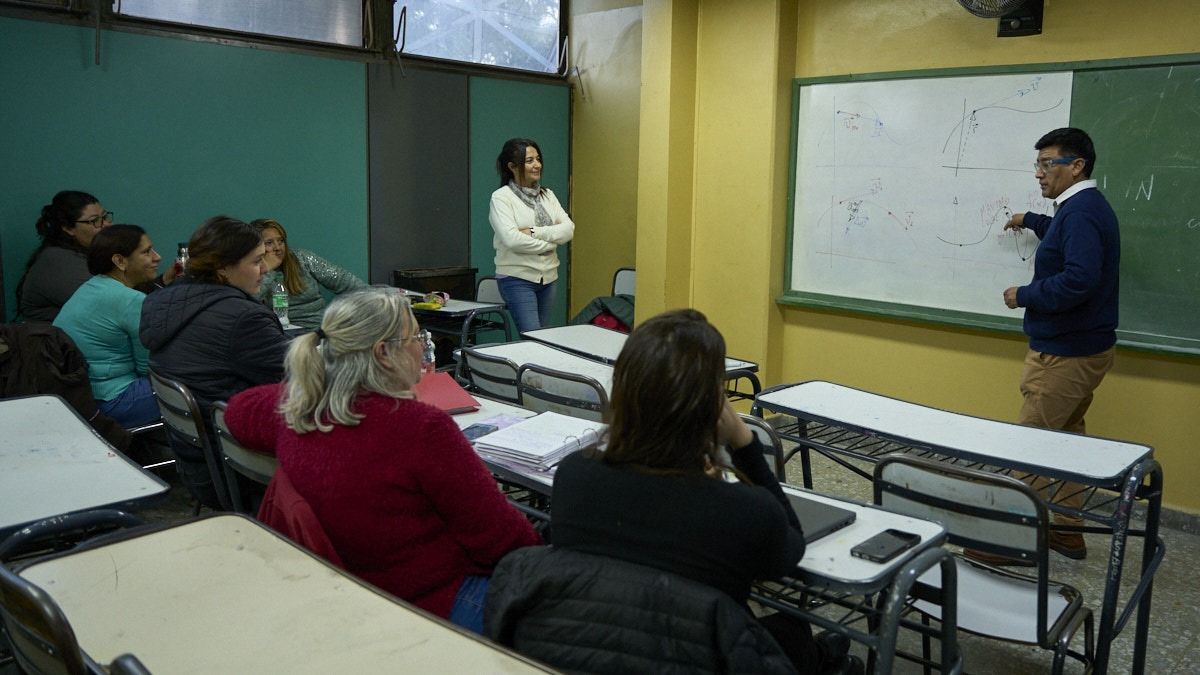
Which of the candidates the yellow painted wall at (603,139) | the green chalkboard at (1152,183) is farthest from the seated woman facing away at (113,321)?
the green chalkboard at (1152,183)

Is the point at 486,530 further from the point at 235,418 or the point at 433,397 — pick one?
the point at 433,397

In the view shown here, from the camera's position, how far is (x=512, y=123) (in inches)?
251

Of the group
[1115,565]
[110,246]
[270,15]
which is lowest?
[1115,565]

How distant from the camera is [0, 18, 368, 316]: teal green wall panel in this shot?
4.43 metres

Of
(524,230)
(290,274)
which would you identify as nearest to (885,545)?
(524,230)

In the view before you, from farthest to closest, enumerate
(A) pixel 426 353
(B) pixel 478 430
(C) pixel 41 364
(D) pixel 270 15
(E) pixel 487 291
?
(E) pixel 487 291, (D) pixel 270 15, (C) pixel 41 364, (A) pixel 426 353, (B) pixel 478 430

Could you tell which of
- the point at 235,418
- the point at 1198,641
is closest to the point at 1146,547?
the point at 1198,641

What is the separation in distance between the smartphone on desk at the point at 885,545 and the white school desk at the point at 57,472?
143 cm

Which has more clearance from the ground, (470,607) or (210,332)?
(210,332)

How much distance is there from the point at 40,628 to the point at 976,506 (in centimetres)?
179

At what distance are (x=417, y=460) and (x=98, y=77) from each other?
151 inches

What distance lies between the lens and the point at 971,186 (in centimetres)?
430

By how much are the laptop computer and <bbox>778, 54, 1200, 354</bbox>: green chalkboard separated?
2518 mm

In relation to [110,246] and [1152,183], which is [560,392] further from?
[1152,183]
